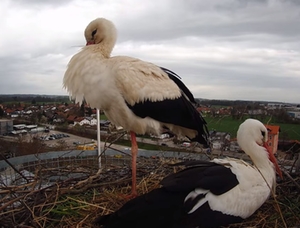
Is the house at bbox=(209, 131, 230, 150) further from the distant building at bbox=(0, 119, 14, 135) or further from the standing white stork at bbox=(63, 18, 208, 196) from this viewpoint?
the distant building at bbox=(0, 119, 14, 135)

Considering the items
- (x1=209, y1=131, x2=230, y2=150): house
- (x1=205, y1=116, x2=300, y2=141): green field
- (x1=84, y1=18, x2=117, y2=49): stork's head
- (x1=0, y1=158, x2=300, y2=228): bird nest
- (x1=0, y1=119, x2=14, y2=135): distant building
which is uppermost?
(x1=84, y1=18, x2=117, y2=49): stork's head

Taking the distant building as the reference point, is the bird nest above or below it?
below

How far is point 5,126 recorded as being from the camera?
16.4 ft

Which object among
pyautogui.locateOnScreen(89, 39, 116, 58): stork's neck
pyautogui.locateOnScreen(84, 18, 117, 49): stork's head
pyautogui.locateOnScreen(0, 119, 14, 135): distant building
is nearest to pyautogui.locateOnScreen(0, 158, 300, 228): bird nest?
pyautogui.locateOnScreen(89, 39, 116, 58): stork's neck

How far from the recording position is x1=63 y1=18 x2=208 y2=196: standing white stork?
2.29 meters

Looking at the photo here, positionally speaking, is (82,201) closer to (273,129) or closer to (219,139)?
(219,139)

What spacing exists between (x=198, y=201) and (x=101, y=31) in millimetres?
1557

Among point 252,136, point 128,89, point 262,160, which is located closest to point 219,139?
point 252,136

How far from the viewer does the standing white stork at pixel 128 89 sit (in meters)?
2.29

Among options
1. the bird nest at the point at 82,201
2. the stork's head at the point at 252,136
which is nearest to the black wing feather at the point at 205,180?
the bird nest at the point at 82,201

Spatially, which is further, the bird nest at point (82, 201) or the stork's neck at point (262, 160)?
the stork's neck at point (262, 160)

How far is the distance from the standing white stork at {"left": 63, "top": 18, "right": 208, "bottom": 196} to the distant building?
8.90 ft

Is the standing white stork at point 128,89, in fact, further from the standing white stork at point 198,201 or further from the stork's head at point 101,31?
the standing white stork at point 198,201

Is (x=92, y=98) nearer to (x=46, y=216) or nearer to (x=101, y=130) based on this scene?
(x=46, y=216)
